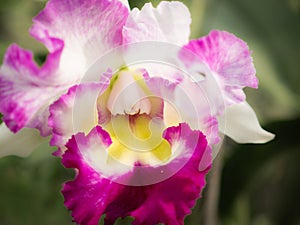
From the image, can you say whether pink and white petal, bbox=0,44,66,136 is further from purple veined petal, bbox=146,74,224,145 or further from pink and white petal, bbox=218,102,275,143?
pink and white petal, bbox=218,102,275,143

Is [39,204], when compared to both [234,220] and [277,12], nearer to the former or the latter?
[234,220]

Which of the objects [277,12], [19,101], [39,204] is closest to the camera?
[19,101]

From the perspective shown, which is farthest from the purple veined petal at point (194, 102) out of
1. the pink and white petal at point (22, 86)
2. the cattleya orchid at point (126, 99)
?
the pink and white petal at point (22, 86)

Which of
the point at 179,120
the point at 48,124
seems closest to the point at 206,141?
the point at 179,120

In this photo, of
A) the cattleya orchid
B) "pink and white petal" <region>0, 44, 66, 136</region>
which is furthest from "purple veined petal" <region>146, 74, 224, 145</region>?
"pink and white petal" <region>0, 44, 66, 136</region>

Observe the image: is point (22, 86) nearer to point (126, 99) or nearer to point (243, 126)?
point (126, 99)

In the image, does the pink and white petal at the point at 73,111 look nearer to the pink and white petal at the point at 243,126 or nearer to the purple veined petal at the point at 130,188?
the purple veined petal at the point at 130,188

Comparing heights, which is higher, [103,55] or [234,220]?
[103,55]
